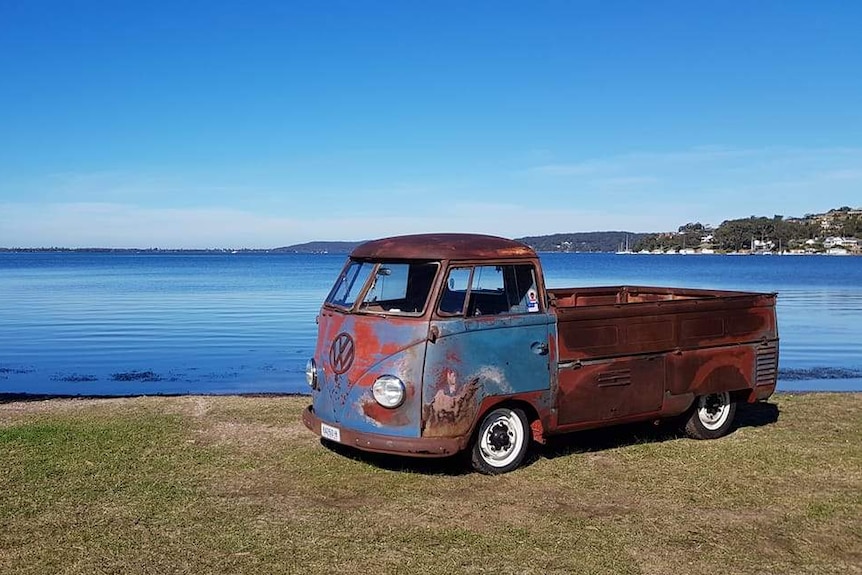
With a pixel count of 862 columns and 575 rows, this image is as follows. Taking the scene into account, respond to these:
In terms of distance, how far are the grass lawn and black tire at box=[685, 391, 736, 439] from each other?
0.78 feet

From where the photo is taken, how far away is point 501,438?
27.7 ft

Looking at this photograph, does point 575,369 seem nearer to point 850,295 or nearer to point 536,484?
point 536,484

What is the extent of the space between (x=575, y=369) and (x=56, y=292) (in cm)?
4938

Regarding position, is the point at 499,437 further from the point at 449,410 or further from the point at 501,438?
the point at 449,410

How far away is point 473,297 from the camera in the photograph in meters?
8.26

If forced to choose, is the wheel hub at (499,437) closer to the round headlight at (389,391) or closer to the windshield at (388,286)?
the round headlight at (389,391)

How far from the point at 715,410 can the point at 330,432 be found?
470 centimetres


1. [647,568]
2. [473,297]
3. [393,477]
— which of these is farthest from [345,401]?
[647,568]

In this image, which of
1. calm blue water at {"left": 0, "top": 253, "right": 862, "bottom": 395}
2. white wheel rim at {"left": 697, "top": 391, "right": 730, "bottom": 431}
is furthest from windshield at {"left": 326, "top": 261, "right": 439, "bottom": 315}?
calm blue water at {"left": 0, "top": 253, "right": 862, "bottom": 395}

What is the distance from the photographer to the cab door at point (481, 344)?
7895 millimetres

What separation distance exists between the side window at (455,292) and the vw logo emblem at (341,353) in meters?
0.97

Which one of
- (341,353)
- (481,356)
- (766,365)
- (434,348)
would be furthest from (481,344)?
(766,365)

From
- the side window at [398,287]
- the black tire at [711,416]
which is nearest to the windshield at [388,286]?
the side window at [398,287]

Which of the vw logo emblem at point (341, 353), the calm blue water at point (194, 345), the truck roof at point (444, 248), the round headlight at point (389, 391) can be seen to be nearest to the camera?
the round headlight at point (389, 391)
